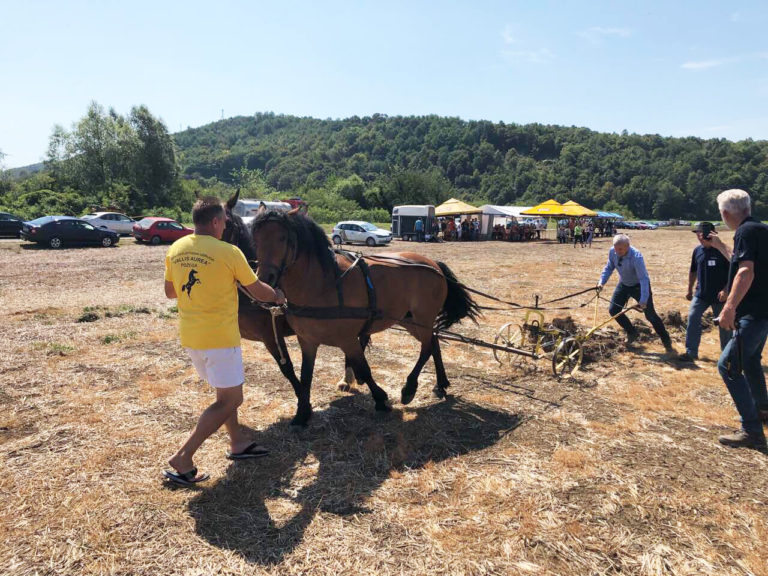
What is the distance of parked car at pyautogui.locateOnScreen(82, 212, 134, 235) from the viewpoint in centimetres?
2702

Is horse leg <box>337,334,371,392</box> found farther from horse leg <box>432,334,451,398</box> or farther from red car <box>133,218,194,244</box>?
red car <box>133,218,194,244</box>

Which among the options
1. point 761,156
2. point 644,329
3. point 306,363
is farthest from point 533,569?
point 761,156

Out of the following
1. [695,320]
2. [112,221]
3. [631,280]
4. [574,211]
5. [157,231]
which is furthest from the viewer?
[574,211]

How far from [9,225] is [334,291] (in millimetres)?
28723

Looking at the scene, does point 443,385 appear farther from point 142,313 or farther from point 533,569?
point 142,313

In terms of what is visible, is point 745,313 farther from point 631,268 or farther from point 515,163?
point 515,163

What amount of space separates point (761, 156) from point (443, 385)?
476ft

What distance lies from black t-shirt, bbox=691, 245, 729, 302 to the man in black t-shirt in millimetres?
2416

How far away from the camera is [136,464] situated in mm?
3828

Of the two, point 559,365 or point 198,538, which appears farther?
point 559,365

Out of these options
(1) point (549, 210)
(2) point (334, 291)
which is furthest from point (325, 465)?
(1) point (549, 210)

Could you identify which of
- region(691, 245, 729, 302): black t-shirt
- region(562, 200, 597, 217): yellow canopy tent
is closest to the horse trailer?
region(562, 200, 597, 217): yellow canopy tent

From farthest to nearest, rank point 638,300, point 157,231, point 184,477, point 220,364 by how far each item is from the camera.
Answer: point 157,231, point 638,300, point 184,477, point 220,364

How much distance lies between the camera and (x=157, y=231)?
2527cm
